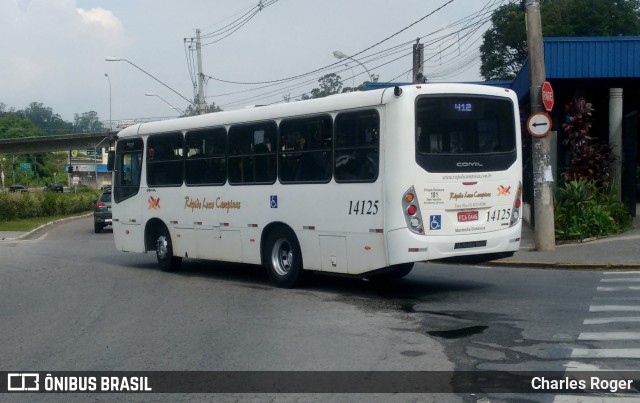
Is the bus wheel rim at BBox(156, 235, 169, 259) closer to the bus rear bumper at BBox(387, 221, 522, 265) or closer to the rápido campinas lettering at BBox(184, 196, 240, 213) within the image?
the rápido campinas lettering at BBox(184, 196, 240, 213)

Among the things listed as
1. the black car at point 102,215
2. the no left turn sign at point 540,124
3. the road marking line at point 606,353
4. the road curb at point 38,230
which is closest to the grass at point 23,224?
the road curb at point 38,230

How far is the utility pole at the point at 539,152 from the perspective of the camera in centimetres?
1759

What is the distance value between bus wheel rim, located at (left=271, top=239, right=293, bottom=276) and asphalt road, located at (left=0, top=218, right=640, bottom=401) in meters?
0.37

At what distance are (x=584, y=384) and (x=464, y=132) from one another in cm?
571

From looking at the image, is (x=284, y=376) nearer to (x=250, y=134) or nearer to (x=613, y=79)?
(x=250, y=134)

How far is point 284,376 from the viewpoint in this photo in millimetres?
7879

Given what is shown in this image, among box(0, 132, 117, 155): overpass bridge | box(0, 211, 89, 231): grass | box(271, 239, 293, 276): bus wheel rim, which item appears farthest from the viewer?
box(0, 132, 117, 155): overpass bridge

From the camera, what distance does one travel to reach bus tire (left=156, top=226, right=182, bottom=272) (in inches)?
671

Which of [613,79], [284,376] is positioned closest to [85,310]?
[284,376]

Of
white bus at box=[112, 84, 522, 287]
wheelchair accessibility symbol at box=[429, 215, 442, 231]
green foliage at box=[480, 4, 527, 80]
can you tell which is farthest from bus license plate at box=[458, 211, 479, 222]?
green foliage at box=[480, 4, 527, 80]

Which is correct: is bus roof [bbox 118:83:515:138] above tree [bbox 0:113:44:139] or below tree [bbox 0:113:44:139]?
below

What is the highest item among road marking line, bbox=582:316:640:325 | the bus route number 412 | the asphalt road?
the bus route number 412

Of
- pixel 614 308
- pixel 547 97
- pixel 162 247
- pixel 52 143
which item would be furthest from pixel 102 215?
pixel 52 143

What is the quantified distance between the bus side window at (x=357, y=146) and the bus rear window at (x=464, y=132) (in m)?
0.66
